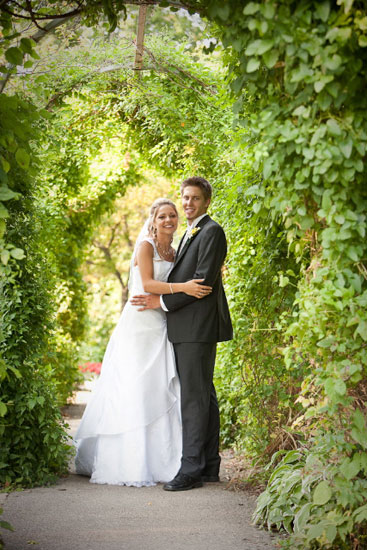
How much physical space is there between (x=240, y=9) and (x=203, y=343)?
2.56 metres

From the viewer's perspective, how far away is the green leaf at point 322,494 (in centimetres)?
305

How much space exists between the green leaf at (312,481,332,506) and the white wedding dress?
6.70ft

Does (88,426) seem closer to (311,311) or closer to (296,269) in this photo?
(296,269)

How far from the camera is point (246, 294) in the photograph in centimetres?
513

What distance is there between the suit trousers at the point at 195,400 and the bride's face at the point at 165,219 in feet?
3.00

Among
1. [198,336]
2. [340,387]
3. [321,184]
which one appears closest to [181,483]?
[198,336]

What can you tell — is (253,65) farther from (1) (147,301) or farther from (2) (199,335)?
(1) (147,301)

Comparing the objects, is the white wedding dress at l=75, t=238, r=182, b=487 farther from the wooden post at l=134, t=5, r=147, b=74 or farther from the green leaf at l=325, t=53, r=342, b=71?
the green leaf at l=325, t=53, r=342, b=71

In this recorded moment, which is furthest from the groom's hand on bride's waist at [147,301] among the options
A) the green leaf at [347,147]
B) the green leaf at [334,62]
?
the green leaf at [334,62]

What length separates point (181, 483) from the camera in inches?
184

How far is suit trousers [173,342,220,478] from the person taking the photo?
15.7 ft

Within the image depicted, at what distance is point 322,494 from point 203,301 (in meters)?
2.04

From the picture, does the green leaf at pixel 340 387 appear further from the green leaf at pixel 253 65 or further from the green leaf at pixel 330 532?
the green leaf at pixel 253 65

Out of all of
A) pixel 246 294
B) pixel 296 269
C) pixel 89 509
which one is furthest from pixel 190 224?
pixel 89 509
